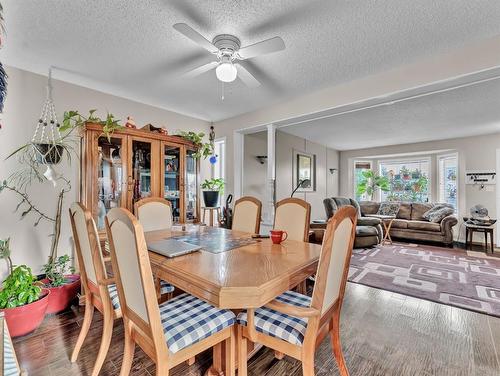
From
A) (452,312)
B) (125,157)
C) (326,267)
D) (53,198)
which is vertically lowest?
(452,312)

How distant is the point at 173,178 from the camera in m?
3.38

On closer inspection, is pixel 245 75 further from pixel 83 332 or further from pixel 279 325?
pixel 83 332

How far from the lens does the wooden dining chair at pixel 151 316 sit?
1028 millimetres

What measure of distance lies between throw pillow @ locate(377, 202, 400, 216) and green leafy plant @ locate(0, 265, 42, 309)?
6695 mm

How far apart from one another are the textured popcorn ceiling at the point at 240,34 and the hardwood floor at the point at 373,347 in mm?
2387

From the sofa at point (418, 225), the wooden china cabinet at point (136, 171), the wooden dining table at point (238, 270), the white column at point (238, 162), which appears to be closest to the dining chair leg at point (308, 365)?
the wooden dining table at point (238, 270)

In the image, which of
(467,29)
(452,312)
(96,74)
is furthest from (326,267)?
(96,74)

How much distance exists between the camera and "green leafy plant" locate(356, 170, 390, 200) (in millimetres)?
7160

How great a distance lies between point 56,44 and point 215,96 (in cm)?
173

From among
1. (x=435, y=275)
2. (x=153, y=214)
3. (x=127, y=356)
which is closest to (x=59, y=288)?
(x=153, y=214)

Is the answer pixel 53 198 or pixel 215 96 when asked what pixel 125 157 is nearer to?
pixel 53 198

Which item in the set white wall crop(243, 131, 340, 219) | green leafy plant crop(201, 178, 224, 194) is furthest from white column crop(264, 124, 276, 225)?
green leafy plant crop(201, 178, 224, 194)

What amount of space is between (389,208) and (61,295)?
21.7ft

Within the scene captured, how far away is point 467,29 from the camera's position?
77.9 inches
